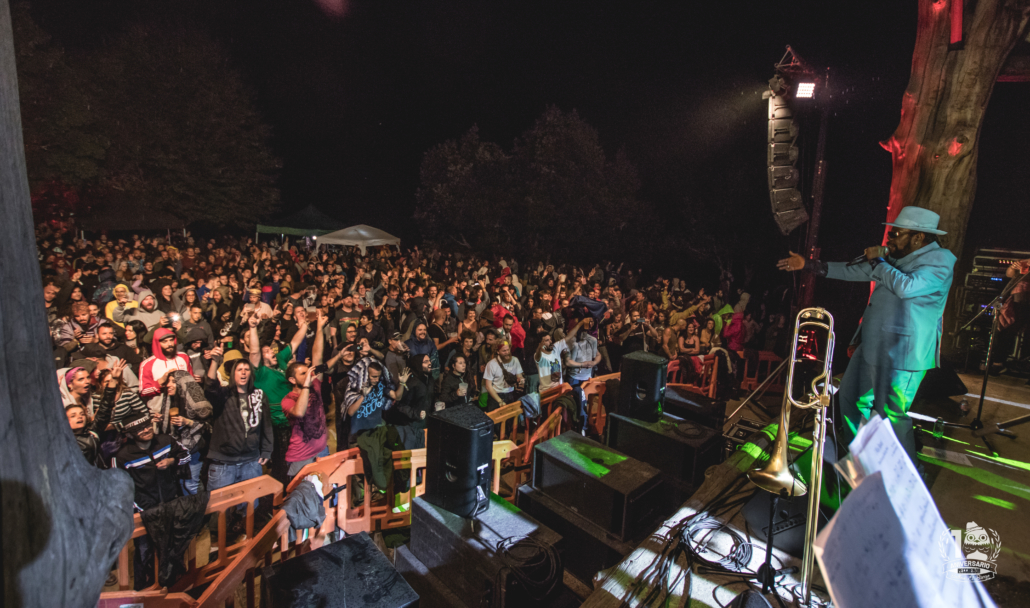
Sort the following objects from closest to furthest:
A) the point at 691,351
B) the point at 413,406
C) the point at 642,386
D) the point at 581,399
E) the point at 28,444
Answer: the point at 28,444 < the point at 642,386 < the point at 413,406 < the point at 581,399 < the point at 691,351

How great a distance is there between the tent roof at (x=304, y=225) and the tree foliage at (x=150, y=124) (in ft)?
14.7

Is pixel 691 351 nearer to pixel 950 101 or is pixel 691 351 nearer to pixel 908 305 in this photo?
pixel 950 101

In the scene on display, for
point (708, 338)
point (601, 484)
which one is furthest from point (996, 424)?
point (708, 338)

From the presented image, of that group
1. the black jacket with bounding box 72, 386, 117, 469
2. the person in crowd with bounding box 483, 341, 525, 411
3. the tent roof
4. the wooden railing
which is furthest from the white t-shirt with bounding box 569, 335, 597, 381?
the tent roof

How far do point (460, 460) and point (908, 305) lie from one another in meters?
3.07

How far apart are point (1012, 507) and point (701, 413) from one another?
8.18 feet

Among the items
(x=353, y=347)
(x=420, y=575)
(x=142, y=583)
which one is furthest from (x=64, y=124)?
(x=420, y=575)

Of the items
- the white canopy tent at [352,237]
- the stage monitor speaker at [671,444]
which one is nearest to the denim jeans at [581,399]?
the stage monitor speaker at [671,444]

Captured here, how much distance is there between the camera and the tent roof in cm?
1992

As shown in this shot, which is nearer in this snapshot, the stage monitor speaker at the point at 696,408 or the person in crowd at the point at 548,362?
the stage monitor speaker at the point at 696,408

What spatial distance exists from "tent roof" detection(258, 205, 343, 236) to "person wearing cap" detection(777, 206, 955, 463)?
19.5 metres

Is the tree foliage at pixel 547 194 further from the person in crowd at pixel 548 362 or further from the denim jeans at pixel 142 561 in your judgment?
the denim jeans at pixel 142 561

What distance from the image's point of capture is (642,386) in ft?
15.9

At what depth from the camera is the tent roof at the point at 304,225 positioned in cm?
1992
